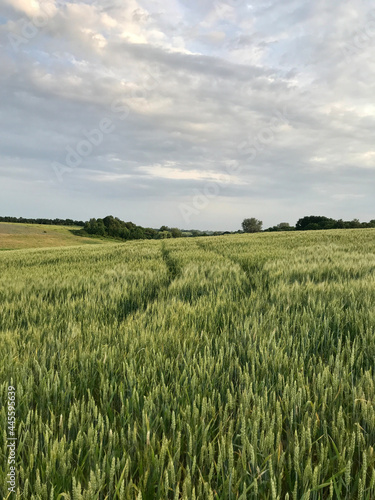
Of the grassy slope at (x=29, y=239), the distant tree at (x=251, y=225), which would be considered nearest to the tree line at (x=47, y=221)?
the grassy slope at (x=29, y=239)

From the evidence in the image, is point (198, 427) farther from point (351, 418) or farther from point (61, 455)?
point (351, 418)

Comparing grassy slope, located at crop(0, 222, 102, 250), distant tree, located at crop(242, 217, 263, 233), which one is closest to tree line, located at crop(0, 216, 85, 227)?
grassy slope, located at crop(0, 222, 102, 250)

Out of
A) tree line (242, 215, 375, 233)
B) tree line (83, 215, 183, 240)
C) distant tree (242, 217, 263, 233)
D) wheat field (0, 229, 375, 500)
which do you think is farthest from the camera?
distant tree (242, 217, 263, 233)

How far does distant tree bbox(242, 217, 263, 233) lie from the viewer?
109500 millimetres

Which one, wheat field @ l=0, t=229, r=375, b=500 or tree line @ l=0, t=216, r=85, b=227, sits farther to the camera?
tree line @ l=0, t=216, r=85, b=227

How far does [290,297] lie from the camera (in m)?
3.23

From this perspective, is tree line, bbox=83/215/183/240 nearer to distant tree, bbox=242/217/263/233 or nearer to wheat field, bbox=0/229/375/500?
distant tree, bbox=242/217/263/233

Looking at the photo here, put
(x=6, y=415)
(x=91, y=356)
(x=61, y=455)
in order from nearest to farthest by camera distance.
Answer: (x=61, y=455) → (x=6, y=415) → (x=91, y=356)

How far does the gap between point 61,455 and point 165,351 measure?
3.20ft

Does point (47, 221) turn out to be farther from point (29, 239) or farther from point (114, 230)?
point (29, 239)

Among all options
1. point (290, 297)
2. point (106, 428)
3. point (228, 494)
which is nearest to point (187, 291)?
point (290, 297)

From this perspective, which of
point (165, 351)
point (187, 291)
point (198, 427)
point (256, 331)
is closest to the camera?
point (198, 427)

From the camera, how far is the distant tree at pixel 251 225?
10950 centimetres

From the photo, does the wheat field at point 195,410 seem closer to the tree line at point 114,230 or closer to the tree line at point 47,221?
the tree line at point 114,230
